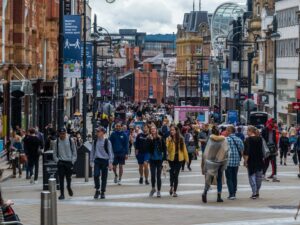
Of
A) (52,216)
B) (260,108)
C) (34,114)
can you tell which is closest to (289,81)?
(260,108)

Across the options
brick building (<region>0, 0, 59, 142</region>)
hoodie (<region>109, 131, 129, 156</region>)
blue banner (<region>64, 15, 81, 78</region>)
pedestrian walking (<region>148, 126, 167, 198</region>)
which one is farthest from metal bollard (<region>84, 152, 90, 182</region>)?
brick building (<region>0, 0, 59, 142</region>)

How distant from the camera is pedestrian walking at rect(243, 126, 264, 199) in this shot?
74.1ft

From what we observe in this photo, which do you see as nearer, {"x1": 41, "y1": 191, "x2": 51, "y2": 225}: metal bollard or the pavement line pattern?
{"x1": 41, "y1": 191, "x2": 51, "y2": 225}: metal bollard

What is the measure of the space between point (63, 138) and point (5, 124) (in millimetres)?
18241

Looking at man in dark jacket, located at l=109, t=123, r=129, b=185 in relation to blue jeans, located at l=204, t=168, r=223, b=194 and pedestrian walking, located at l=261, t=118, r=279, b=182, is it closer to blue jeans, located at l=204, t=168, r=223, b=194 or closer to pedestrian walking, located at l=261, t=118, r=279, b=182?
pedestrian walking, located at l=261, t=118, r=279, b=182

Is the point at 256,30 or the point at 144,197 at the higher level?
the point at 256,30

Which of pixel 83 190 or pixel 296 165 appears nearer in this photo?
pixel 83 190

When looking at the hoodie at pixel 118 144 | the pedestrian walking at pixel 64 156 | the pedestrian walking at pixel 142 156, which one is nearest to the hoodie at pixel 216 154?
the pedestrian walking at pixel 64 156

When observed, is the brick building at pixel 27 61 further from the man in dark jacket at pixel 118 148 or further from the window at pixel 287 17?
the window at pixel 287 17

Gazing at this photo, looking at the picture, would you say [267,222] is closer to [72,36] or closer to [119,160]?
[119,160]

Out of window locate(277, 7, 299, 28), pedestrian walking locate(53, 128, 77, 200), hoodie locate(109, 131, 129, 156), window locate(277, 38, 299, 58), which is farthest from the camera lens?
window locate(277, 7, 299, 28)

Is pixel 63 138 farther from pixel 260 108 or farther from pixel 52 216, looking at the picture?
pixel 260 108

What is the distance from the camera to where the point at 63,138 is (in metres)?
23.0

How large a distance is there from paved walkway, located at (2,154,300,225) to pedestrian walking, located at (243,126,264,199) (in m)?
0.40
